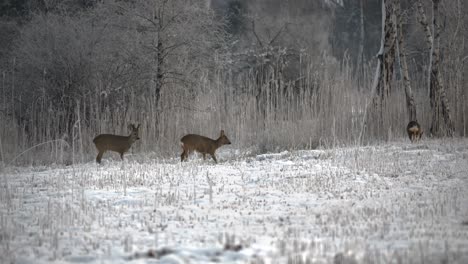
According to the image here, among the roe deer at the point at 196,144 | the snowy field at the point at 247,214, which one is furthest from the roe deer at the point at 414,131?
the roe deer at the point at 196,144

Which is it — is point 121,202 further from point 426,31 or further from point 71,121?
point 426,31

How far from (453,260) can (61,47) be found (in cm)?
1012

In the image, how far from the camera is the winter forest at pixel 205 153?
381 cm

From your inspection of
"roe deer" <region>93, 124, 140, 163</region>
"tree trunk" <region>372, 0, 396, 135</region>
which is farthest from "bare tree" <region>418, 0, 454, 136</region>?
"roe deer" <region>93, 124, 140, 163</region>

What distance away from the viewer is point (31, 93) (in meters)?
12.0

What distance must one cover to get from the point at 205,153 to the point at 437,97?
5194mm

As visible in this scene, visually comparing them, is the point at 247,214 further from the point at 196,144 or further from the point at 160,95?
the point at 160,95

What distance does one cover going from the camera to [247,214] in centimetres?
470

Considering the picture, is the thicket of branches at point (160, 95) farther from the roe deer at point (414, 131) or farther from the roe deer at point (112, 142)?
the roe deer at point (112, 142)

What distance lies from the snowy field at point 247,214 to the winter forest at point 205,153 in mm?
22

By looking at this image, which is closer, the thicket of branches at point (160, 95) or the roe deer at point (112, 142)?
the roe deer at point (112, 142)

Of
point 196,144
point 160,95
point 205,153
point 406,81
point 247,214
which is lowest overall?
point 247,214

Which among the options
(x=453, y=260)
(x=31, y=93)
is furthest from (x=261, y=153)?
(x=453, y=260)

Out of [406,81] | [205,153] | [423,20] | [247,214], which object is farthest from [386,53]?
[247,214]
